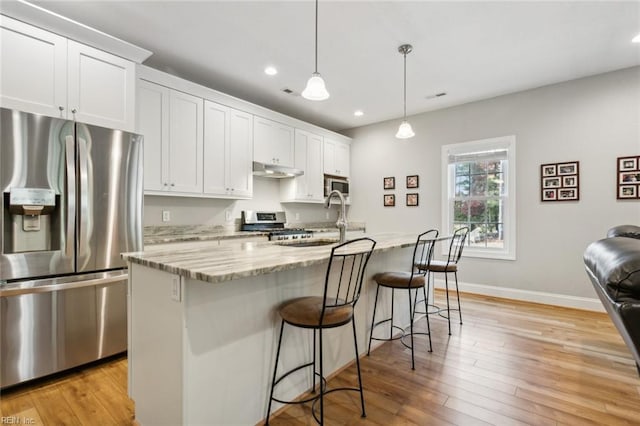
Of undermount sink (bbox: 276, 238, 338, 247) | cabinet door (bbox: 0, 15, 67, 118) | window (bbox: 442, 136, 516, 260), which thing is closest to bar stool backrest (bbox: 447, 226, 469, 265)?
window (bbox: 442, 136, 516, 260)

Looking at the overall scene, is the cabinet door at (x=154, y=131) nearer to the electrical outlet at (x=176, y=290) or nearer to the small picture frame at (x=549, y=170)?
the electrical outlet at (x=176, y=290)

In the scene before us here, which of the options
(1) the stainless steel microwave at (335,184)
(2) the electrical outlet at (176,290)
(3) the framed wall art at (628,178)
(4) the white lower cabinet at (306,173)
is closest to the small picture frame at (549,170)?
(3) the framed wall art at (628,178)

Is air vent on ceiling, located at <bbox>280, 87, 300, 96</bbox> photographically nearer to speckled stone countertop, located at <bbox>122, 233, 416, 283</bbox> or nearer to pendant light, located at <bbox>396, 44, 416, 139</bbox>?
pendant light, located at <bbox>396, 44, 416, 139</bbox>

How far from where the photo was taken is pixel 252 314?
5.44 ft

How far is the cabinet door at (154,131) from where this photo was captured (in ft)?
9.89

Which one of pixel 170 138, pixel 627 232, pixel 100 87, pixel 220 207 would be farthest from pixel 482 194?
pixel 100 87

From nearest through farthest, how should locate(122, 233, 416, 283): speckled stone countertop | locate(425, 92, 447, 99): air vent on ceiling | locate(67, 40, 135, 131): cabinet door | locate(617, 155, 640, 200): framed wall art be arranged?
locate(122, 233, 416, 283): speckled stone countertop
locate(67, 40, 135, 131): cabinet door
locate(617, 155, 640, 200): framed wall art
locate(425, 92, 447, 99): air vent on ceiling

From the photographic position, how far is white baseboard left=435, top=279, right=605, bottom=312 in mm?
3682

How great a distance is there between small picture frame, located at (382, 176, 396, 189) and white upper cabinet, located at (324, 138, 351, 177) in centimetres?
73

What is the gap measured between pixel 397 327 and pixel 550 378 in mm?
1111

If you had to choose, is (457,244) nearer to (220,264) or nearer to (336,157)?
(336,157)

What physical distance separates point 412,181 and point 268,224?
2395mm

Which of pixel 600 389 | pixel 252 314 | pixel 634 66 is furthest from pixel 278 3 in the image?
pixel 634 66

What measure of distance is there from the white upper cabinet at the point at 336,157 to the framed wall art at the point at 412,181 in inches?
46.0
